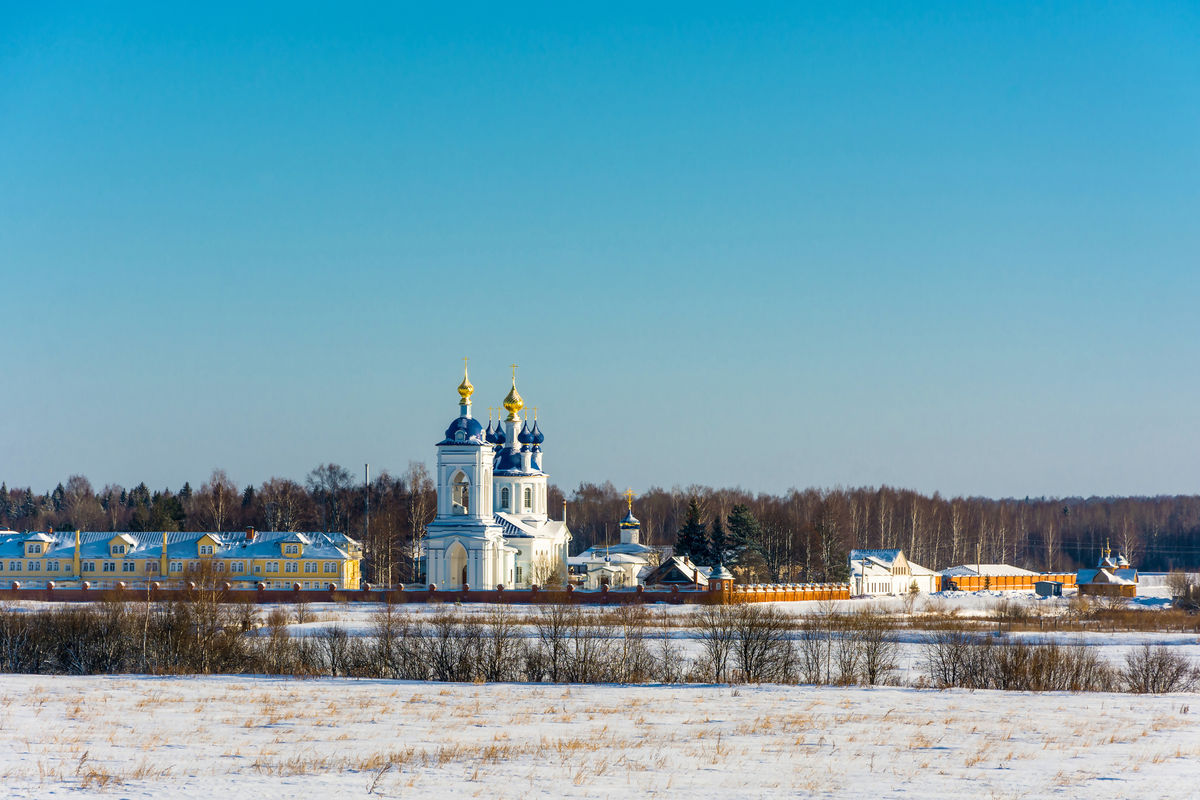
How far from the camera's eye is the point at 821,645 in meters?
32.7

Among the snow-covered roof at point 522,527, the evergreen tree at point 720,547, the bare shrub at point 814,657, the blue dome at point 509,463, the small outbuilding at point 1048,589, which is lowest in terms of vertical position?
the small outbuilding at point 1048,589

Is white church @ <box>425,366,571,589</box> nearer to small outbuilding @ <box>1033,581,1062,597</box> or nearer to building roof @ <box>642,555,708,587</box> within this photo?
building roof @ <box>642,555,708,587</box>

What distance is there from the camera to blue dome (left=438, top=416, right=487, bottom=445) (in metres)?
59.3

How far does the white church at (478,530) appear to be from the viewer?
57.9m

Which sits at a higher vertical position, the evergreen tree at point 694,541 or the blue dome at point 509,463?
the blue dome at point 509,463

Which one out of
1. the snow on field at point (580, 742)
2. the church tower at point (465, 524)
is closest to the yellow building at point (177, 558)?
the church tower at point (465, 524)

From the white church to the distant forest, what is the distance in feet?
28.0

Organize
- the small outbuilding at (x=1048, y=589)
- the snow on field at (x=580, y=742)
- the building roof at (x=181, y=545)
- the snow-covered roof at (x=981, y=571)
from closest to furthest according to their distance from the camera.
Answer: the snow on field at (x=580, y=742)
the building roof at (x=181, y=545)
the small outbuilding at (x=1048, y=589)
the snow-covered roof at (x=981, y=571)

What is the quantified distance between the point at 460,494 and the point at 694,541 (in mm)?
12590

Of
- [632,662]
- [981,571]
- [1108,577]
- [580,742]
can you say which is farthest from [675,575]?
[580,742]

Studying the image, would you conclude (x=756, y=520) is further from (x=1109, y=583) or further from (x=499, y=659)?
(x=499, y=659)

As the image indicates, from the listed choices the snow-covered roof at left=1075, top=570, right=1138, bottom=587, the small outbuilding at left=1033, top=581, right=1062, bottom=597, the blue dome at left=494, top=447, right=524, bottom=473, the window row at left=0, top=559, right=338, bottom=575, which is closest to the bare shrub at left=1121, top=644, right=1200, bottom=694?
the window row at left=0, top=559, right=338, bottom=575

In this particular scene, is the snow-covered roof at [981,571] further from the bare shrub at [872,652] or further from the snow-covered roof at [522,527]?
the bare shrub at [872,652]

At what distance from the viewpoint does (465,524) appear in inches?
2282
